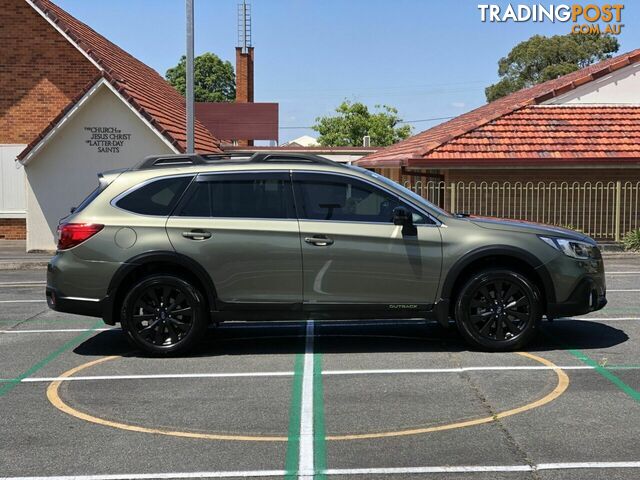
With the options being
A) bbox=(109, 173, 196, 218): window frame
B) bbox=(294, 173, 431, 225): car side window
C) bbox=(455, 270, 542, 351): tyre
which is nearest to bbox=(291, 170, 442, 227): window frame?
bbox=(294, 173, 431, 225): car side window

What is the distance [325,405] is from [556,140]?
15.0 meters

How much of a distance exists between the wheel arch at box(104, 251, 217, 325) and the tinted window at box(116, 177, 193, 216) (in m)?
0.46

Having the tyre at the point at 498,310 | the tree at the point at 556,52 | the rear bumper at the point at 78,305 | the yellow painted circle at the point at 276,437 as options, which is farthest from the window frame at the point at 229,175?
the tree at the point at 556,52

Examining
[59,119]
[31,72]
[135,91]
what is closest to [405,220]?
[59,119]

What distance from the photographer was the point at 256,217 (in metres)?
7.46

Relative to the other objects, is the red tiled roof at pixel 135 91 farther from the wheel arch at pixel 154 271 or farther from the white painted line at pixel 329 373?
the white painted line at pixel 329 373

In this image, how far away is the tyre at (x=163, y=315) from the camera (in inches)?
289

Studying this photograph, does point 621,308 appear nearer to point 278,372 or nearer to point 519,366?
point 519,366

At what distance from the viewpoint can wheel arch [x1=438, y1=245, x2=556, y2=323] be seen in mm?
7285

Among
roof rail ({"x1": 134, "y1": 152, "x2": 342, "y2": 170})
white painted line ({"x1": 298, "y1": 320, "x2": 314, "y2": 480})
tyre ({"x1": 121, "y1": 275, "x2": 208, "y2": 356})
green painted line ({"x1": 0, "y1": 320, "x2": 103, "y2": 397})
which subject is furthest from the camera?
roof rail ({"x1": 134, "y1": 152, "x2": 342, "y2": 170})

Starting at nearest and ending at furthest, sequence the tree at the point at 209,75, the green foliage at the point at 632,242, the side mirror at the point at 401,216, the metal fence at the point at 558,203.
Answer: the side mirror at the point at 401,216 < the green foliage at the point at 632,242 < the metal fence at the point at 558,203 < the tree at the point at 209,75

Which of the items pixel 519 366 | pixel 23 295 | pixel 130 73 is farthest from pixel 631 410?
pixel 130 73

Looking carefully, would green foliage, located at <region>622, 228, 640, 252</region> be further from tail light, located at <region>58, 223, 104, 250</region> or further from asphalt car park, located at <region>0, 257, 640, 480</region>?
tail light, located at <region>58, 223, 104, 250</region>

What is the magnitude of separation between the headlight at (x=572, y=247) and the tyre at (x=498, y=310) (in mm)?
422
